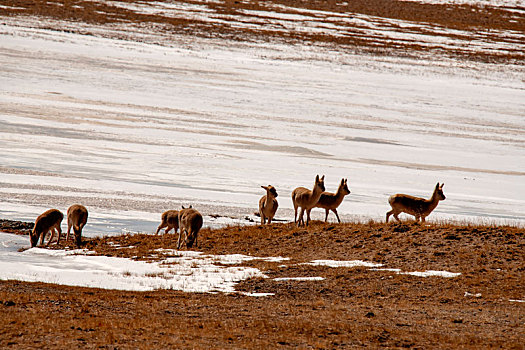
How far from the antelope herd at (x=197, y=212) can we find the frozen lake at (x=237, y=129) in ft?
6.39

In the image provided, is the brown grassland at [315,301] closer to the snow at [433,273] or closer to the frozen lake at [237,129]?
the snow at [433,273]

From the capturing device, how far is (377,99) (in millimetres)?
48719

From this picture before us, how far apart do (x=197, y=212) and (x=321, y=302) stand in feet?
19.7

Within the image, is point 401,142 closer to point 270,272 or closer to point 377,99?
point 377,99

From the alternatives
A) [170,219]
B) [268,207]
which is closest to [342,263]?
[268,207]

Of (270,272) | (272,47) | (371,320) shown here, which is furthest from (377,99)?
(371,320)

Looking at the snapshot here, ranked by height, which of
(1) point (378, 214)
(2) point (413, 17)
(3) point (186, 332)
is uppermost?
(2) point (413, 17)

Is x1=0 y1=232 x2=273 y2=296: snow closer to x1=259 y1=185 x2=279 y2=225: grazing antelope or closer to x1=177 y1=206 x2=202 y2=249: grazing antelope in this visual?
x1=177 y1=206 x2=202 y2=249: grazing antelope

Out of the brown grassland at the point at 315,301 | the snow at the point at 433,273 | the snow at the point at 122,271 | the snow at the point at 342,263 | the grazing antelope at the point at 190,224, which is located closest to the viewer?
the brown grassland at the point at 315,301

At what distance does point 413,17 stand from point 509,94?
40629 mm

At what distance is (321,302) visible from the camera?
12.4 m

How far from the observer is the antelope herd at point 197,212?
1784 cm

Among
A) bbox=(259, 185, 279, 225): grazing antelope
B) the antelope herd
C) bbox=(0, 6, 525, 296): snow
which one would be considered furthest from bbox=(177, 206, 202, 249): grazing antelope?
bbox=(259, 185, 279, 225): grazing antelope

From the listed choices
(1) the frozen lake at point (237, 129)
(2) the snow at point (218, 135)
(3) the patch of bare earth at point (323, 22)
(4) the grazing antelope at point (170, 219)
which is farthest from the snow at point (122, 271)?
(3) the patch of bare earth at point (323, 22)
